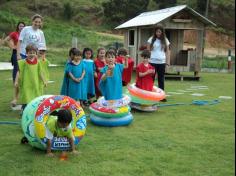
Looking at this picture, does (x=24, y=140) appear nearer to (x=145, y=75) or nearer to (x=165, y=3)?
(x=145, y=75)

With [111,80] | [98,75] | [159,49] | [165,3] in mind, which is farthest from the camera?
[165,3]

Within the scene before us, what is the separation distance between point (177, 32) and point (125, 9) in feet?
90.6

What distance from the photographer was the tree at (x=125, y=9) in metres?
43.3

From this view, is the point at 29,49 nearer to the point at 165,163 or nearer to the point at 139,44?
the point at 165,163

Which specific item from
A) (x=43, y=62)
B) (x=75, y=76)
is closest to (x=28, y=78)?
(x=43, y=62)

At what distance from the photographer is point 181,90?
11.6m

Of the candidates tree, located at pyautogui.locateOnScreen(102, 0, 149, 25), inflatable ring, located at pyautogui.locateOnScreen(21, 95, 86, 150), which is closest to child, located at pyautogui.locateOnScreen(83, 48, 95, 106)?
inflatable ring, located at pyautogui.locateOnScreen(21, 95, 86, 150)

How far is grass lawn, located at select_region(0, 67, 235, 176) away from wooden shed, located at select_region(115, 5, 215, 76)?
7938 mm

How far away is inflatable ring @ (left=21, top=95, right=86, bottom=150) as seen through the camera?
188 inches

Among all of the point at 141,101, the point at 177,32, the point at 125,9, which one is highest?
the point at 125,9

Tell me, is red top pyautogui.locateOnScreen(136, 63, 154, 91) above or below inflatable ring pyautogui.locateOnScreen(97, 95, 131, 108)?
above

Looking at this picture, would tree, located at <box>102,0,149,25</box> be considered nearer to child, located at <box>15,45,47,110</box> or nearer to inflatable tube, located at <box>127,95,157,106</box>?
inflatable tube, located at <box>127,95,157,106</box>

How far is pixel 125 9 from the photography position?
143 feet

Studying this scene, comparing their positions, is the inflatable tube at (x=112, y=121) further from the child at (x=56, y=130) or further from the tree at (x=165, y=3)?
the tree at (x=165, y=3)
